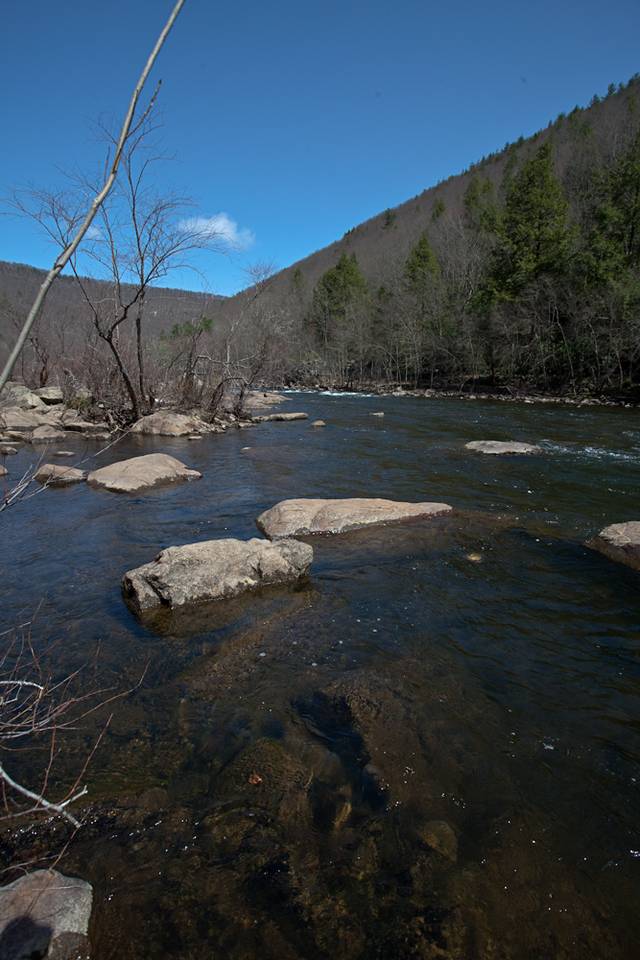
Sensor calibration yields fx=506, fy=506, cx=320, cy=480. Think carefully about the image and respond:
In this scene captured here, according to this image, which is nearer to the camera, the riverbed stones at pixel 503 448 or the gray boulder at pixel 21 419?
the riverbed stones at pixel 503 448

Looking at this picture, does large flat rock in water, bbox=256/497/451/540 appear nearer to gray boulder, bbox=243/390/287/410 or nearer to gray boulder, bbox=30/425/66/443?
gray boulder, bbox=30/425/66/443

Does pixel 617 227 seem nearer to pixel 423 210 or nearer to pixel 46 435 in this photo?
pixel 46 435

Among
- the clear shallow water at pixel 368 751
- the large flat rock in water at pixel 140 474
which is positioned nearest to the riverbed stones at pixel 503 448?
the clear shallow water at pixel 368 751

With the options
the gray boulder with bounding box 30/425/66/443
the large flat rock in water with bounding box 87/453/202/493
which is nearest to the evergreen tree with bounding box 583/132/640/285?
the large flat rock in water with bounding box 87/453/202/493

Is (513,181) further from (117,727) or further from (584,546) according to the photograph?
(117,727)

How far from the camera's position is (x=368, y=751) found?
2.97m

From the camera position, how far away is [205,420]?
58.4 feet

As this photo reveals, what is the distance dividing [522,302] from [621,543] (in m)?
29.5

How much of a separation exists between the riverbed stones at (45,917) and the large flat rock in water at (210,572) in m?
2.61

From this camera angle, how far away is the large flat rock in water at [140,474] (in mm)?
8812

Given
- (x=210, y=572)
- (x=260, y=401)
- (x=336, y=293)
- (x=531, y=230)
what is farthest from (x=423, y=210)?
(x=210, y=572)

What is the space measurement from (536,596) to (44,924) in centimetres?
438

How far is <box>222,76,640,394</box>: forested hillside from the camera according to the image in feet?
87.2

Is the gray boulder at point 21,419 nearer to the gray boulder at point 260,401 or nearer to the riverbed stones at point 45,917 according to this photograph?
the gray boulder at point 260,401
